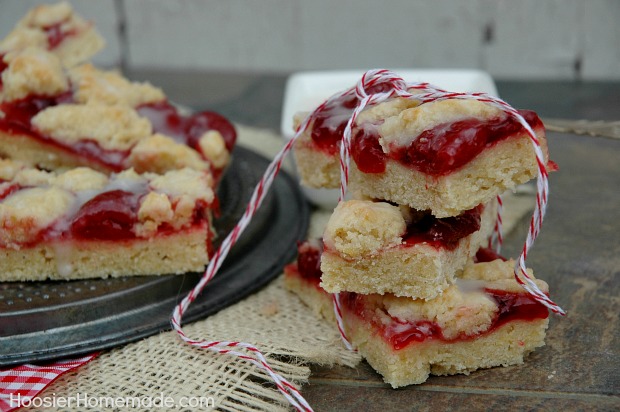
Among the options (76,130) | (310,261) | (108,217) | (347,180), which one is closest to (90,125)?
(76,130)

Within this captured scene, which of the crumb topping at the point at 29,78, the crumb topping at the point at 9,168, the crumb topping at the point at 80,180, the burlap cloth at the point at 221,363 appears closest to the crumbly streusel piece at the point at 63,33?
the crumb topping at the point at 29,78

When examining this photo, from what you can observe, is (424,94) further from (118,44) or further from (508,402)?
(118,44)

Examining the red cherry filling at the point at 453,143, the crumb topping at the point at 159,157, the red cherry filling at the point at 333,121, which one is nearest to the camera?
the red cherry filling at the point at 453,143

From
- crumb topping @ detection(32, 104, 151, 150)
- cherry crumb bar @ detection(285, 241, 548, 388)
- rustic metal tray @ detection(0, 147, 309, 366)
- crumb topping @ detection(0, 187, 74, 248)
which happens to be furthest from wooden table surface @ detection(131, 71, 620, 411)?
crumb topping @ detection(32, 104, 151, 150)

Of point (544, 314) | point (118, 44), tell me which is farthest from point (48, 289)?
point (118, 44)

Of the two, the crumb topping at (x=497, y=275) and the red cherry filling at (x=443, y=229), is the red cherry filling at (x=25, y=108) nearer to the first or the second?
the red cherry filling at (x=443, y=229)

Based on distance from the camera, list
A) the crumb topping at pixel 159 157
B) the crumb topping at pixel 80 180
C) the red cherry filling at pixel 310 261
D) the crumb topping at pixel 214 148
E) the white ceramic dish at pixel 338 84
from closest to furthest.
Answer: the red cherry filling at pixel 310 261 < the crumb topping at pixel 80 180 < the crumb topping at pixel 159 157 < the crumb topping at pixel 214 148 < the white ceramic dish at pixel 338 84
